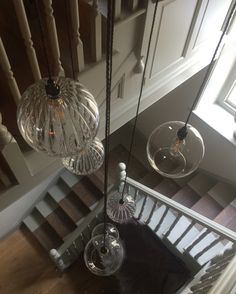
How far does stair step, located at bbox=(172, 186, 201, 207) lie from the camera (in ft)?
12.9

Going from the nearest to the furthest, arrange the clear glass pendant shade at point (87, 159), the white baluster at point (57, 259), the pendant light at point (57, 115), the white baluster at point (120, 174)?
the pendant light at point (57, 115), the clear glass pendant shade at point (87, 159), the white baluster at point (120, 174), the white baluster at point (57, 259)

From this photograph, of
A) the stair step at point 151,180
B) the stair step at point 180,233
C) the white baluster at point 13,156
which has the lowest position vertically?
the stair step at point 151,180

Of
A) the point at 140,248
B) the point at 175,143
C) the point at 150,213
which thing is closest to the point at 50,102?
the point at 175,143

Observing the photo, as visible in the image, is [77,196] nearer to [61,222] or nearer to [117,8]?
[61,222]

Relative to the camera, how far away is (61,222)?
4.20 metres

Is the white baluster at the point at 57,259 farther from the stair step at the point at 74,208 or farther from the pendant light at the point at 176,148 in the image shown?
the pendant light at the point at 176,148

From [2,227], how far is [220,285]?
3.20 metres

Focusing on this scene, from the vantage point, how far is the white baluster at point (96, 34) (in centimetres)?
167

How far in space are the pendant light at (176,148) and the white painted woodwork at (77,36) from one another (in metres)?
0.66

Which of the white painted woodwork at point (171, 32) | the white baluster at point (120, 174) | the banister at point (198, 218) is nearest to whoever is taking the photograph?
the white painted woodwork at point (171, 32)

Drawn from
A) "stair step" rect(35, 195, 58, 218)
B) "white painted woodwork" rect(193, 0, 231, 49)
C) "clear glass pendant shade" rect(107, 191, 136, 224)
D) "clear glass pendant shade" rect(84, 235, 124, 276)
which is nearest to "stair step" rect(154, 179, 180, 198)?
"stair step" rect(35, 195, 58, 218)

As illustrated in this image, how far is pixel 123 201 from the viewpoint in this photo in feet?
7.33

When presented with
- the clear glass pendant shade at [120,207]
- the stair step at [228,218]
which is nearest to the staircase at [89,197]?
the stair step at [228,218]

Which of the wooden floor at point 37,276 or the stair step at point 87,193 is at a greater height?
the stair step at point 87,193
